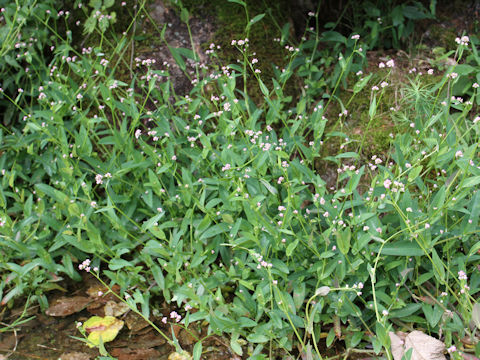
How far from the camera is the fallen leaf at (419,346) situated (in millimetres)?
1950

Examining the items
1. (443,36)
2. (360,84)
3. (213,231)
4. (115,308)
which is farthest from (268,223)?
(443,36)

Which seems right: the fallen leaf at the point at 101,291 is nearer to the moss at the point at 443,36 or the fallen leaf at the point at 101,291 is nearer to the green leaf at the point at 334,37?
the green leaf at the point at 334,37

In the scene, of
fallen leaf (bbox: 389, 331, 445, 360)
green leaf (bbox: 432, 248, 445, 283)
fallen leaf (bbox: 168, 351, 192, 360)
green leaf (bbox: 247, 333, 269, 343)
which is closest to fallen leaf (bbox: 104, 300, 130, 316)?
fallen leaf (bbox: 168, 351, 192, 360)

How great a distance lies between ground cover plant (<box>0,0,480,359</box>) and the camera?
2055mm

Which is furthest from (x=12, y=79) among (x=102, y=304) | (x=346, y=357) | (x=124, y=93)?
(x=346, y=357)

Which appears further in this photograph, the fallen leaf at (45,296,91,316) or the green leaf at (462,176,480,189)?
the fallen leaf at (45,296,91,316)

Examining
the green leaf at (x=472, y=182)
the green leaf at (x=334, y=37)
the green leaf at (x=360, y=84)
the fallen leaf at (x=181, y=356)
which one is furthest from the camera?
the green leaf at (x=334, y=37)

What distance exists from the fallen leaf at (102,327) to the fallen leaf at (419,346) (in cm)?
130

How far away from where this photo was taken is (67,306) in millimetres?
2516

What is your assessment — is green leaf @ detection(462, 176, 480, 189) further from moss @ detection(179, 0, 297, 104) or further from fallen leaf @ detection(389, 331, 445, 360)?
moss @ detection(179, 0, 297, 104)

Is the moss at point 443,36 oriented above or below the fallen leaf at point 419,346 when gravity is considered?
above

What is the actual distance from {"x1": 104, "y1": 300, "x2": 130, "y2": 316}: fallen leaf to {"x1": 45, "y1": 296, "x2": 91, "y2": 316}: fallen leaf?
119 mm

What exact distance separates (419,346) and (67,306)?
1.73 meters

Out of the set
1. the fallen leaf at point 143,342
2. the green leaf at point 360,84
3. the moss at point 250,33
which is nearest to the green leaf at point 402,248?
the green leaf at point 360,84
